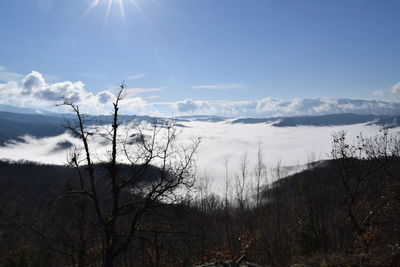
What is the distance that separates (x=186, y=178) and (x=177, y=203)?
187 centimetres

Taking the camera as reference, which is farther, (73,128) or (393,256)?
(73,128)

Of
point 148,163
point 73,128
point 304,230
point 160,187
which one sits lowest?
point 304,230

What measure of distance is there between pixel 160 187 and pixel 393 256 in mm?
14417

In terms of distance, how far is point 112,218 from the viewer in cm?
1892

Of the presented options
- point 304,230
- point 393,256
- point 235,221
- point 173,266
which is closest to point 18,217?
point 235,221

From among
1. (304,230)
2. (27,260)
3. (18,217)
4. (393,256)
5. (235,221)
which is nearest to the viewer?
(393,256)

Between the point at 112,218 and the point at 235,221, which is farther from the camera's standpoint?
the point at 235,221

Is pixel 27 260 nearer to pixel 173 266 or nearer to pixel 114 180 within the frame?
A: pixel 114 180

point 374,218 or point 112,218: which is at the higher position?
point 112,218

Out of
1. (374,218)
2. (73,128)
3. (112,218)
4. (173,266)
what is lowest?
(173,266)

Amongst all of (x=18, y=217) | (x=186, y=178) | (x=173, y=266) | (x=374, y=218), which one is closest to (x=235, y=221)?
(x=173, y=266)

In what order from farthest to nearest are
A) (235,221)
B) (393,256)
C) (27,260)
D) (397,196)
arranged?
1. (235,221)
2. (397,196)
3. (27,260)
4. (393,256)

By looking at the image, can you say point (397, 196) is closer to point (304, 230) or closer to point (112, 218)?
point (304, 230)

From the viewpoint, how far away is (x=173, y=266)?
32.2m
